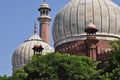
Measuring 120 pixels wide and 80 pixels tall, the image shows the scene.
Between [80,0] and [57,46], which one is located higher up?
[80,0]

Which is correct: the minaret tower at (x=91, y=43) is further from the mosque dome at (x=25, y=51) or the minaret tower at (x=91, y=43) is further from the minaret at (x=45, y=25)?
the minaret at (x=45, y=25)

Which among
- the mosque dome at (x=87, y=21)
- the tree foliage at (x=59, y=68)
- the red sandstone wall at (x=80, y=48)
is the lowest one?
the tree foliage at (x=59, y=68)

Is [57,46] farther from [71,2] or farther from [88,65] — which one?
[88,65]

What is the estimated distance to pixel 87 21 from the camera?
3322cm

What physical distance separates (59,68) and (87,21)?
8.56 metres

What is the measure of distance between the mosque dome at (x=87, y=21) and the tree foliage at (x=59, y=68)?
711 cm

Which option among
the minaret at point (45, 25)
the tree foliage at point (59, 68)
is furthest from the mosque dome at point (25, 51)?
the tree foliage at point (59, 68)

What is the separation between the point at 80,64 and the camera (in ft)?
82.6

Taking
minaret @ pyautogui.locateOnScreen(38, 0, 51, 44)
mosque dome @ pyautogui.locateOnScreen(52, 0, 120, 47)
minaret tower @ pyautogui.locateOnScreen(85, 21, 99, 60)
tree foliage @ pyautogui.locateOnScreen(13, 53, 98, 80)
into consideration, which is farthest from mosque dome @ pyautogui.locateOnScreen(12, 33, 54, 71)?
tree foliage @ pyautogui.locateOnScreen(13, 53, 98, 80)

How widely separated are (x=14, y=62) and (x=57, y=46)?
33.4 ft

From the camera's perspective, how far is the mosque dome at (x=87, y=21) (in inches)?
1307

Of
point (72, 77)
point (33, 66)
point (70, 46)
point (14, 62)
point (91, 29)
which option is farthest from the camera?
point (14, 62)

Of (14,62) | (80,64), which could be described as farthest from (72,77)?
(14,62)

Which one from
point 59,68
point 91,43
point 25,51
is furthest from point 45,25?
point 59,68
